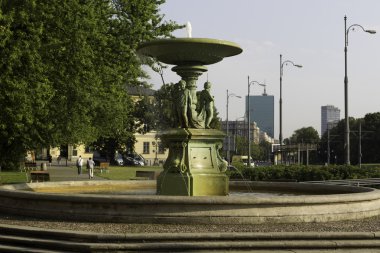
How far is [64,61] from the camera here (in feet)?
82.5

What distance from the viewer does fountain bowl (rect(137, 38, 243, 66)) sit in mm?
14234

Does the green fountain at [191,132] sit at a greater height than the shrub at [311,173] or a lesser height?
greater

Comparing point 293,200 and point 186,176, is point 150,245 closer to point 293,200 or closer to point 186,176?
point 293,200

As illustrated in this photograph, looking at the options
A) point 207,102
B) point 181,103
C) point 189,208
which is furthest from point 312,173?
point 189,208

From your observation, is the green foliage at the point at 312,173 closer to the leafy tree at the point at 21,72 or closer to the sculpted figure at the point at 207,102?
the leafy tree at the point at 21,72

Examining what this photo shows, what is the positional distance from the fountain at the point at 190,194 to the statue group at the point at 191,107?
3 centimetres

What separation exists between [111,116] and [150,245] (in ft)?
80.3

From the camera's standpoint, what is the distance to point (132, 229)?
10.1m

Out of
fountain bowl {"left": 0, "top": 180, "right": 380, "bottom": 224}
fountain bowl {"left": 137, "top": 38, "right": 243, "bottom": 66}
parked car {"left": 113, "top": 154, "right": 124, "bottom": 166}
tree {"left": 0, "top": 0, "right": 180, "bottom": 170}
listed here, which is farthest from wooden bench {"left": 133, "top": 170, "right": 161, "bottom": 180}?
parked car {"left": 113, "top": 154, "right": 124, "bottom": 166}

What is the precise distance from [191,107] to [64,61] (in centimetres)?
1145

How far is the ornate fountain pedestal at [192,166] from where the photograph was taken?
48.4 ft

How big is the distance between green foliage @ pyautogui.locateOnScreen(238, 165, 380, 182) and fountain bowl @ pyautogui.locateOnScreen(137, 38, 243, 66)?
14578 mm

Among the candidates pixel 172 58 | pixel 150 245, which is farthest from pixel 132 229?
pixel 172 58

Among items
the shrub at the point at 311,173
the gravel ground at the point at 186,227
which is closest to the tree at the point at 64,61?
the shrub at the point at 311,173
